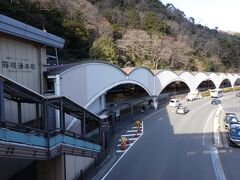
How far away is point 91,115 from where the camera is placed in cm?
2025

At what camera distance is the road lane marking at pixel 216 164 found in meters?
19.7

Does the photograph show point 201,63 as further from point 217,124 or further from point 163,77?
point 217,124

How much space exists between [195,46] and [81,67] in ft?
264

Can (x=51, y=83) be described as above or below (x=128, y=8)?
below

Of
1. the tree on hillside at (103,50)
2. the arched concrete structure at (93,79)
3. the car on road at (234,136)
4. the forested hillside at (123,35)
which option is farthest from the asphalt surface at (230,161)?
the tree on hillside at (103,50)

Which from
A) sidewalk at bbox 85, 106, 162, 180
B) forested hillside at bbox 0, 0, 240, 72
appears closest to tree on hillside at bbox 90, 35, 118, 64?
forested hillside at bbox 0, 0, 240, 72

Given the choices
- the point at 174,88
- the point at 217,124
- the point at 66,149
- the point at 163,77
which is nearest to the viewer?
the point at 66,149

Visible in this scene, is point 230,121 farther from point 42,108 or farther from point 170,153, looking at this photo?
point 42,108

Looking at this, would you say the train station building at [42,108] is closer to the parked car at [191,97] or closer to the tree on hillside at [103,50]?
the tree on hillside at [103,50]

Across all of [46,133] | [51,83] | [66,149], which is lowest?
[66,149]

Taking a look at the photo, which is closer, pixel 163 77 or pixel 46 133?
pixel 46 133

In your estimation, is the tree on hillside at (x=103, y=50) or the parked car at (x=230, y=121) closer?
the parked car at (x=230, y=121)

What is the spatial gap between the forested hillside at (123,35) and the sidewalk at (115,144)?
34.6 feet

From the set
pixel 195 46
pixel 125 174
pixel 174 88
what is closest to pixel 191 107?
pixel 174 88
